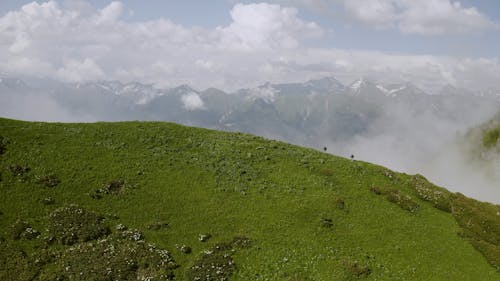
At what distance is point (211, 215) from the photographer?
1492 inches

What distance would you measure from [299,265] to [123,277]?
47.9 feet

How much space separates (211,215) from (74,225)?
42.7ft

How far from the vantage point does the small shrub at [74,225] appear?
106 feet

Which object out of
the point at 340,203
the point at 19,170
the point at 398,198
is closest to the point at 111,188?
the point at 19,170

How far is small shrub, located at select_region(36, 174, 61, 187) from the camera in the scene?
38.6m

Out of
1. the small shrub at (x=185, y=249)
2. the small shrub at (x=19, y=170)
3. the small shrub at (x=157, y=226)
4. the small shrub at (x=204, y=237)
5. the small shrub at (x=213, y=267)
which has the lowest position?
the small shrub at (x=213, y=267)

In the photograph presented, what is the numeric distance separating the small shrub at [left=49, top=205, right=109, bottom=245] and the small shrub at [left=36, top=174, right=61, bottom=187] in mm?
4674

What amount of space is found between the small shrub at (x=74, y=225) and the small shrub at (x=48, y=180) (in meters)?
4.67

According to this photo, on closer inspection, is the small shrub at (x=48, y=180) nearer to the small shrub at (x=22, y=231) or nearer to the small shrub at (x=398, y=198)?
the small shrub at (x=22, y=231)

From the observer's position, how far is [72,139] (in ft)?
160

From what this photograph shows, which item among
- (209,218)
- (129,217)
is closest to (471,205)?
(209,218)

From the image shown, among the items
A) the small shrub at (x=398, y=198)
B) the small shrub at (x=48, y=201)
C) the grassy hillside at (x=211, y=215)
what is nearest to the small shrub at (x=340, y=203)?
the grassy hillside at (x=211, y=215)

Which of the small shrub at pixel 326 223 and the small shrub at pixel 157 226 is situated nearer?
the small shrub at pixel 157 226

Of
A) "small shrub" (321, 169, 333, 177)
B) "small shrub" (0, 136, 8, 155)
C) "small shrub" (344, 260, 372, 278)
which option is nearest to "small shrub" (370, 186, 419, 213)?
"small shrub" (321, 169, 333, 177)
